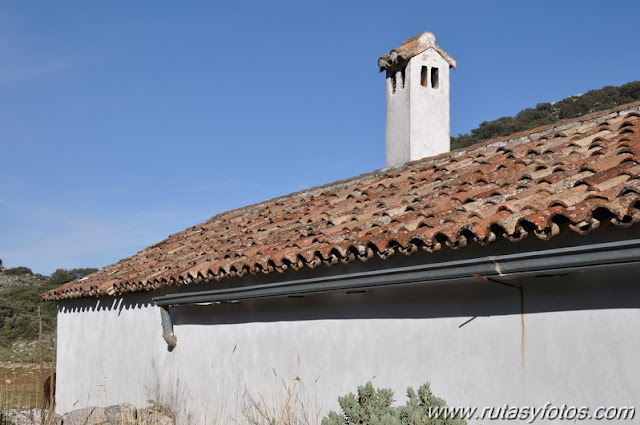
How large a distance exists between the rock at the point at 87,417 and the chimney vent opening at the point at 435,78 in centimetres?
694

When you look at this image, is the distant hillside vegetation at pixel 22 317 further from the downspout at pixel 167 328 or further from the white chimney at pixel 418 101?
the white chimney at pixel 418 101

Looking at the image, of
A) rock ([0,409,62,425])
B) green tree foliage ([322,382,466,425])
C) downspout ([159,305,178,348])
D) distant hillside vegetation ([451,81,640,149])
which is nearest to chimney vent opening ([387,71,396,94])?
downspout ([159,305,178,348])

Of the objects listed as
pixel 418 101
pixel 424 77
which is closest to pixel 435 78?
pixel 424 77

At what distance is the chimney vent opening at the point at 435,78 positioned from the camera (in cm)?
1142

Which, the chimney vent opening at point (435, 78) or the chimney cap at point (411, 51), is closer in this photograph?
the chimney cap at point (411, 51)

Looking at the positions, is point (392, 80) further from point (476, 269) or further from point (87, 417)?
point (476, 269)

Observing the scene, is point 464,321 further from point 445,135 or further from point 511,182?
point 445,135

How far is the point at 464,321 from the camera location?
5.51 metres

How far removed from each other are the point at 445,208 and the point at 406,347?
1.28 meters

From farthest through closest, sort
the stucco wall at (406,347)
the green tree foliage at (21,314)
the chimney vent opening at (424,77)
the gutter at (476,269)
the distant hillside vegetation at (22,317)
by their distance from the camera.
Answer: the green tree foliage at (21,314), the distant hillside vegetation at (22,317), the chimney vent opening at (424,77), the stucco wall at (406,347), the gutter at (476,269)

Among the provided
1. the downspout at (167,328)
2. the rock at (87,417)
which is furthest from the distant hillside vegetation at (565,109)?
the rock at (87,417)

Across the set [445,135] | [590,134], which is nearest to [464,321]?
[590,134]

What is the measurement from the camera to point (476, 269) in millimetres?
5027

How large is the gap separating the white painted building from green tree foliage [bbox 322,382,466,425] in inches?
26.2
